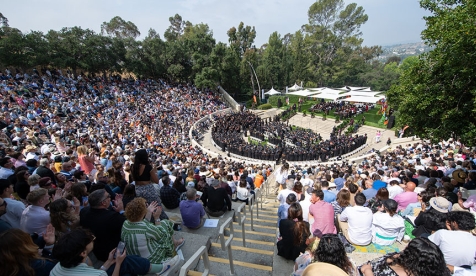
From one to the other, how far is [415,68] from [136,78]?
3465 cm

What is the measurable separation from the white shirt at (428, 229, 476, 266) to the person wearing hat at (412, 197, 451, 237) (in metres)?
0.37

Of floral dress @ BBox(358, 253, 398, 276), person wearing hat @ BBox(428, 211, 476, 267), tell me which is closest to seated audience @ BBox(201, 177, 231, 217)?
floral dress @ BBox(358, 253, 398, 276)

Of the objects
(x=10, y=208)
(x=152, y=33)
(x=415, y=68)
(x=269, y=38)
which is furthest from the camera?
(x=152, y=33)

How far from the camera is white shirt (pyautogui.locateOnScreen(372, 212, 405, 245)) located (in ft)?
12.5

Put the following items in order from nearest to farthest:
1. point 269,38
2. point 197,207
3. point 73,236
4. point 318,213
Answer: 1. point 73,236
2. point 318,213
3. point 197,207
4. point 269,38

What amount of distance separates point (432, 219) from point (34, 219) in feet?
19.2

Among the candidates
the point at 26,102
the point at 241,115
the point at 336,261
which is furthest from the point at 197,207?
the point at 241,115

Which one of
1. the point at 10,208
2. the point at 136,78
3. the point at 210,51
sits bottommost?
the point at 10,208

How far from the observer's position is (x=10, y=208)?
348cm

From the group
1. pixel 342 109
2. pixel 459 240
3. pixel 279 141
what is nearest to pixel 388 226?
pixel 459 240

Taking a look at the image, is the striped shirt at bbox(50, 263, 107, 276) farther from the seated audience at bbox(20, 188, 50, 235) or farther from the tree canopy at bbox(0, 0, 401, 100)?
the tree canopy at bbox(0, 0, 401, 100)

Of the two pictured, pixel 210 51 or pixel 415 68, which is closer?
pixel 415 68

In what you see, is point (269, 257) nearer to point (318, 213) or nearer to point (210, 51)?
point (318, 213)

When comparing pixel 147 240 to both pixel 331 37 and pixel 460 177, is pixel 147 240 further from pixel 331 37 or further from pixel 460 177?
pixel 331 37
